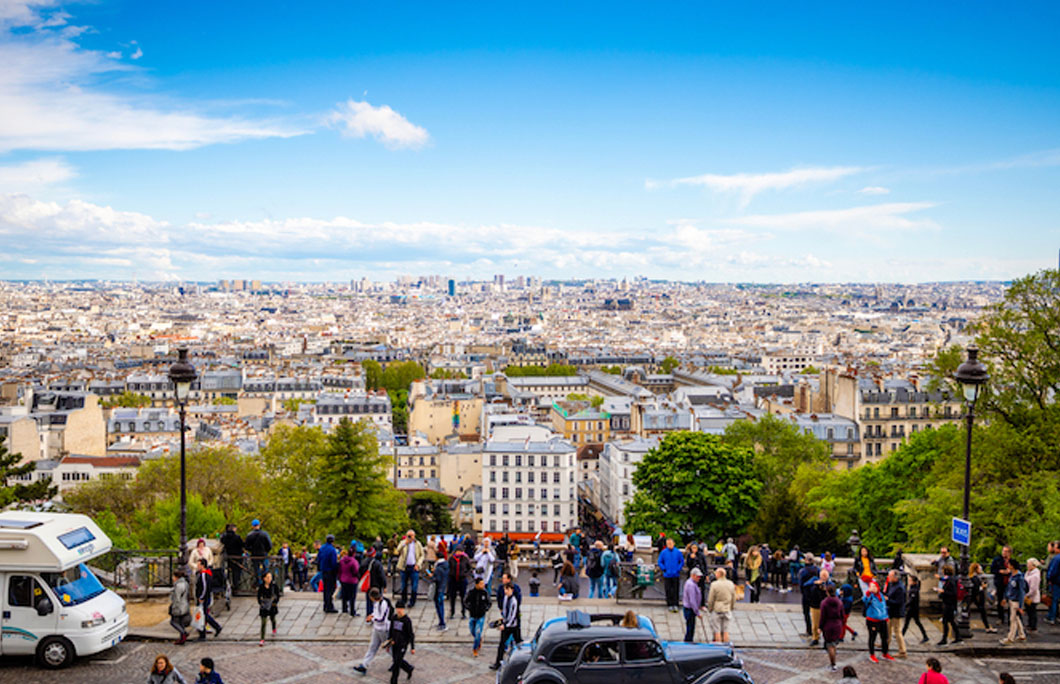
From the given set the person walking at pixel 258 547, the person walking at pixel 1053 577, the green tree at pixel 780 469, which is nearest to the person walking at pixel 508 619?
the person walking at pixel 258 547

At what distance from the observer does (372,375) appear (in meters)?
142

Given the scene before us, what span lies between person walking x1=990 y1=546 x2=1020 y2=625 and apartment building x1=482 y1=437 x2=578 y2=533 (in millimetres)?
45687

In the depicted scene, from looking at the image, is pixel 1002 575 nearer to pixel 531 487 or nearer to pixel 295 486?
pixel 295 486

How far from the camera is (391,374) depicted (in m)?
136

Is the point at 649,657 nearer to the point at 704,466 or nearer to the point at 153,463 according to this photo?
the point at 704,466

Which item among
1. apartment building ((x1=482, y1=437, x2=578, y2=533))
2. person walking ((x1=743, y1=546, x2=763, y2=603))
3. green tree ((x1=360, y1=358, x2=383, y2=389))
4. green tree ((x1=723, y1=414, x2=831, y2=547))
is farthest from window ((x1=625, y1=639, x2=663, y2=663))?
green tree ((x1=360, y1=358, x2=383, y2=389))

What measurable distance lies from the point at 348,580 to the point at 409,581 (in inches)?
47.9

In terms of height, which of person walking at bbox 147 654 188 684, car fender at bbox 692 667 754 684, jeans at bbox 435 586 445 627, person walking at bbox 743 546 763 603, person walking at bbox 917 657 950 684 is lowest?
person walking at bbox 743 546 763 603

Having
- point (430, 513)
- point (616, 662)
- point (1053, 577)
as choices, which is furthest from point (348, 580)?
point (430, 513)

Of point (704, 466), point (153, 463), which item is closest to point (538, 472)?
point (704, 466)

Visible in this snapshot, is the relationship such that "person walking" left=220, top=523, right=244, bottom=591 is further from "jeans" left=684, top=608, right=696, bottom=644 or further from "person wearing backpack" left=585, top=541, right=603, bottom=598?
"jeans" left=684, top=608, right=696, bottom=644

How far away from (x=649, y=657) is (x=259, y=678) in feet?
18.5

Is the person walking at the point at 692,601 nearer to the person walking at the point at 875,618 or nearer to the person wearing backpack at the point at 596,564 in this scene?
the person walking at the point at 875,618

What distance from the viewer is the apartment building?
61.0 metres
